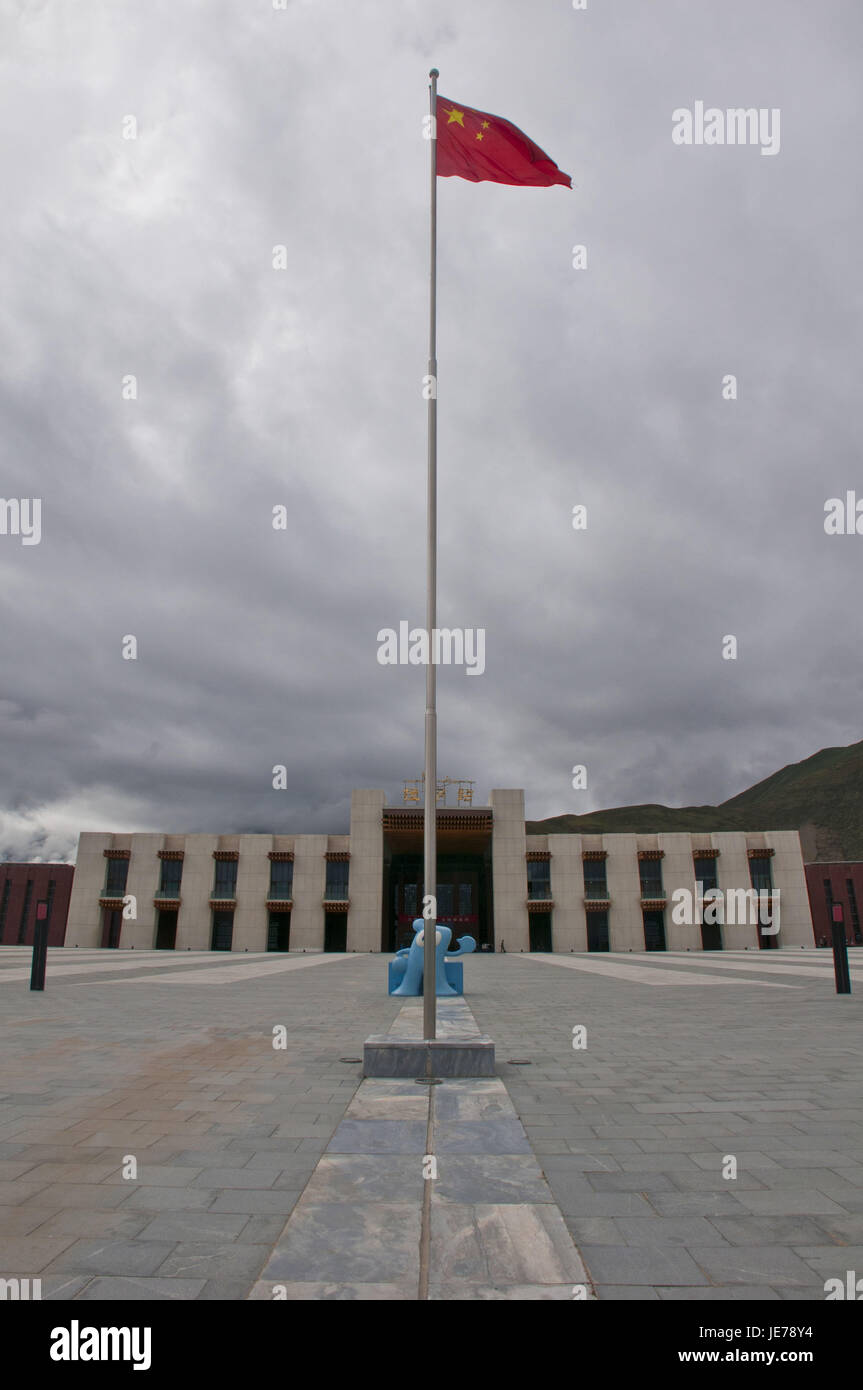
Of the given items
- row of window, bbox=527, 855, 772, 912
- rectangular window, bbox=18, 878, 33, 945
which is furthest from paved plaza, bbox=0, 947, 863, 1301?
rectangular window, bbox=18, 878, 33, 945

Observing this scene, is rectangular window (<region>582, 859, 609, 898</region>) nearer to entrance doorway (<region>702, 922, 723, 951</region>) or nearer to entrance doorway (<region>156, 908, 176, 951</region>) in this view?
entrance doorway (<region>702, 922, 723, 951</region>)

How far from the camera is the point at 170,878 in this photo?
178 ft

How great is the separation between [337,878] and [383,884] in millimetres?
3488

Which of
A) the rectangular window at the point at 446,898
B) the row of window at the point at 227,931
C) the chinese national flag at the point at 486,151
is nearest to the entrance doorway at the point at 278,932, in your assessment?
the row of window at the point at 227,931

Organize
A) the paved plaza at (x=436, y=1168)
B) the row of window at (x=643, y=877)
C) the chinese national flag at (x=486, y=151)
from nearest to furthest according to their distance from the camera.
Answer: the paved plaza at (x=436, y=1168) → the chinese national flag at (x=486, y=151) → the row of window at (x=643, y=877)

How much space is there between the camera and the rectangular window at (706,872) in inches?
2125

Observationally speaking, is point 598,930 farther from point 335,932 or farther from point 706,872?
point 335,932

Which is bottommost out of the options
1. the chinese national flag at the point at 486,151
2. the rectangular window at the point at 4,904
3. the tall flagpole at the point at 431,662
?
the rectangular window at the point at 4,904

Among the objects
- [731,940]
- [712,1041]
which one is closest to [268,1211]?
[712,1041]

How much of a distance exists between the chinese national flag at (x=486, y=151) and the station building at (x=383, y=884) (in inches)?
1682

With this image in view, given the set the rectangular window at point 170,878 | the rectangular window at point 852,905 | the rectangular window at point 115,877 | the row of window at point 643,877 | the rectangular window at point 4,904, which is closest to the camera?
the row of window at point 643,877

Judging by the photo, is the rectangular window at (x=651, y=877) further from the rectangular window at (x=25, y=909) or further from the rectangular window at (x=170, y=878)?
the rectangular window at (x=25, y=909)

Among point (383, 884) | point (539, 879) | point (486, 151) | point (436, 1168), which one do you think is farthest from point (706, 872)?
point (436, 1168)
